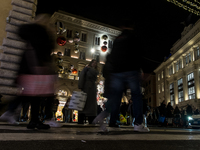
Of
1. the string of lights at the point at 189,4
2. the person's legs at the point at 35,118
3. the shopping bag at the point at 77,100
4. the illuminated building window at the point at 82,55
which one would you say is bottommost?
the person's legs at the point at 35,118

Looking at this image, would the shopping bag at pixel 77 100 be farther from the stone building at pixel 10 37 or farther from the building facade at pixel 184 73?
the building facade at pixel 184 73

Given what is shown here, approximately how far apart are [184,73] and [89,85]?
110 feet

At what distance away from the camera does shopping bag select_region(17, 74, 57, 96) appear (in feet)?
11.4

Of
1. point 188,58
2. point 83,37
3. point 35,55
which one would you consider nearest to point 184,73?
point 188,58

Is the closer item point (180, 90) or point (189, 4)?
point (189, 4)

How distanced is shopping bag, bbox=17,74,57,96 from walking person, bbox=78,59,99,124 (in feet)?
9.81

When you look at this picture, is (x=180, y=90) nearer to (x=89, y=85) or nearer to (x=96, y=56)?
(x=96, y=56)

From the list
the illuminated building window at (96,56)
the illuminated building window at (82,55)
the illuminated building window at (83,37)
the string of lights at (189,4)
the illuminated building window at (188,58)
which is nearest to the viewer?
the string of lights at (189,4)

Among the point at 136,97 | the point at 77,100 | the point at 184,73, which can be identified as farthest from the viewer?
the point at 184,73

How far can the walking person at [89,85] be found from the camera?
258 inches

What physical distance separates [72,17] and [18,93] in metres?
28.2

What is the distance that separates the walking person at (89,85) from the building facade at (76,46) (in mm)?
19971

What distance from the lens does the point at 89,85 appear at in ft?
22.6

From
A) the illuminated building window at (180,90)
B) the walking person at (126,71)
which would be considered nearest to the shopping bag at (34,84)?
the walking person at (126,71)
